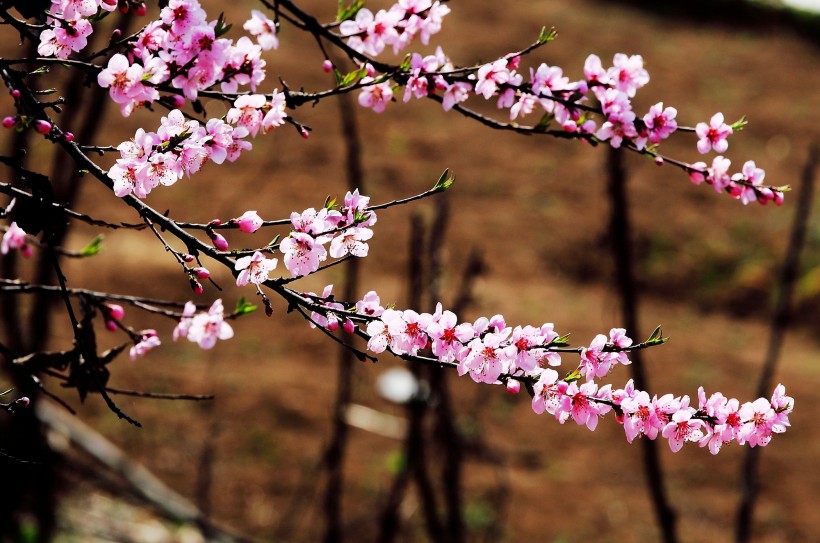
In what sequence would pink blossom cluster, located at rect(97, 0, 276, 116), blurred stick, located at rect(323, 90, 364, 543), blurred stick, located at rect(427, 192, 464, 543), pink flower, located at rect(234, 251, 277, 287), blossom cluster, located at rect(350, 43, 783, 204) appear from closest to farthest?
pink flower, located at rect(234, 251, 277, 287), pink blossom cluster, located at rect(97, 0, 276, 116), blossom cluster, located at rect(350, 43, 783, 204), blurred stick, located at rect(427, 192, 464, 543), blurred stick, located at rect(323, 90, 364, 543)

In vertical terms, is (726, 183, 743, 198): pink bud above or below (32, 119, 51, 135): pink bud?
above

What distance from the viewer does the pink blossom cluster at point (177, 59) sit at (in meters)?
1.79

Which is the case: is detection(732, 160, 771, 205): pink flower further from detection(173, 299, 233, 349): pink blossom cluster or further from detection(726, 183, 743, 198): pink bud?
detection(173, 299, 233, 349): pink blossom cluster

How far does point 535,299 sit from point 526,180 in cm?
308

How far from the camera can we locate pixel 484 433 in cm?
761

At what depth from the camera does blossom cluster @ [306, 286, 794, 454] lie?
5.74 feet

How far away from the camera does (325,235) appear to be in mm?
1775

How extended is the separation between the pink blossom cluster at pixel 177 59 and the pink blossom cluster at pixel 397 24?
1.48 feet

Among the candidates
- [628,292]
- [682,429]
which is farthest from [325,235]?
[628,292]

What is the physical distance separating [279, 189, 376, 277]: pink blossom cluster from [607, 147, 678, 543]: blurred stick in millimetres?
2395

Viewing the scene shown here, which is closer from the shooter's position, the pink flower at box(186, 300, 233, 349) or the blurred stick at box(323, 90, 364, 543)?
the pink flower at box(186, 300, 233, 349)

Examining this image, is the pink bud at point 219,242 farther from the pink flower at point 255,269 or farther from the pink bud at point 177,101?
the pink bud at point 177,101

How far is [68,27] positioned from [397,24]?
2.84ft

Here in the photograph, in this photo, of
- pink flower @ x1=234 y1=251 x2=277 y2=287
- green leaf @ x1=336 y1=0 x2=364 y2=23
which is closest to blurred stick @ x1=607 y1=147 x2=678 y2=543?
green leaf @ x1=336 y1=0 x2=364 y2=23
